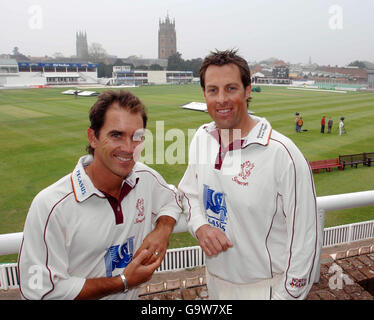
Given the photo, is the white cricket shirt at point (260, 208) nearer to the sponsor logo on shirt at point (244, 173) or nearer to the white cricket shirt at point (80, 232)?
the sponsor logo on shirt at point (244, 173)

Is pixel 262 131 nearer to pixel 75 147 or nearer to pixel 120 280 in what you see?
pixel 120 280

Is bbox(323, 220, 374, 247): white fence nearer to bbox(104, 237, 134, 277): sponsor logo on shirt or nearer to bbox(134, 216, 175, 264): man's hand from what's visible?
bbox(134, 216, 175, 264): man's hand

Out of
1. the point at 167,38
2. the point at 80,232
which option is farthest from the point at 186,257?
the point at 167,38

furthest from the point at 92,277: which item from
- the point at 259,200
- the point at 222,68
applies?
the point at 222,68

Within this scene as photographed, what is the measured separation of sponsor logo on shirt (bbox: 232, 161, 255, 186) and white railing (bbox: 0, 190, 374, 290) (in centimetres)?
53

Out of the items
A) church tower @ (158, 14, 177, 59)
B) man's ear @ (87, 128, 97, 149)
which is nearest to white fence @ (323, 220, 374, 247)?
man's ear @ (87, 128, 97, 149)

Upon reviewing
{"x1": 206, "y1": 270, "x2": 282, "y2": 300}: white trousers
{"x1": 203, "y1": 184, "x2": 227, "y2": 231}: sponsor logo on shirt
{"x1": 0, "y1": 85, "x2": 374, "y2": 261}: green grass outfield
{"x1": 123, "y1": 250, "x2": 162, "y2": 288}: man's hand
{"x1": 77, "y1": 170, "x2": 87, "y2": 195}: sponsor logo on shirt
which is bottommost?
{"x1": 0, "y1": 85, "x2": 374, "y2": 261}: green grass outfield

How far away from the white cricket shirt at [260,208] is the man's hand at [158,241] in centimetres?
19

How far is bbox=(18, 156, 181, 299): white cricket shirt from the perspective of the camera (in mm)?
1663

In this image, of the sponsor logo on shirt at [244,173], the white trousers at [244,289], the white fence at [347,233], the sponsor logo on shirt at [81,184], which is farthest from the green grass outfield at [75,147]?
the sponsor logo on shirt at [81,184]

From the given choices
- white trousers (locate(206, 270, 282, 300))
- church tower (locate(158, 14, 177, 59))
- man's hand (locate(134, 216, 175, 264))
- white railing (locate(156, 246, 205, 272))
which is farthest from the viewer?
church tower (locate(158, 14, 177, 59))

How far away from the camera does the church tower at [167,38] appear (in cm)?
15825
